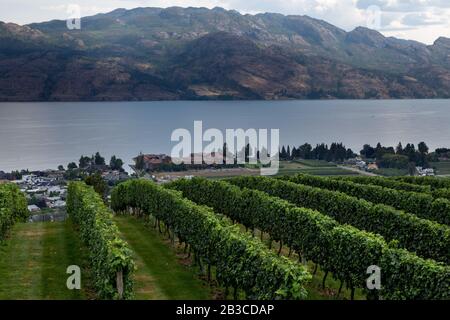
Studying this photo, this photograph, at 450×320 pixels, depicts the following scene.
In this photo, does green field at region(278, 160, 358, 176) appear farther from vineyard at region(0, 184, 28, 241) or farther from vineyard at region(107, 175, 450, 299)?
vineyard at region(0, 184, 28, 241)

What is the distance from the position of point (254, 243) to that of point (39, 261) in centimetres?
1344

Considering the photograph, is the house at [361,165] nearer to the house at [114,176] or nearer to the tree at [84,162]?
the house at [114,176]

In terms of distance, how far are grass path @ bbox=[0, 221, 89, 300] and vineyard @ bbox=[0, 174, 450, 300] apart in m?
0.24

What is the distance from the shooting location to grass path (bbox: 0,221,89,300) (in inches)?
991

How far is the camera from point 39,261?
31172 millimetres

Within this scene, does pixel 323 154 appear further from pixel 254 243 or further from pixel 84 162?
pixel 254 243

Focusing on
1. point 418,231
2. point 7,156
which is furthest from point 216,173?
point 418,231

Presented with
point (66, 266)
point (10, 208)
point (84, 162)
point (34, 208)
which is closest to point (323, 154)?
point (84, 162)

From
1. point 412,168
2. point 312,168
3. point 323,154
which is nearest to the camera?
point 412,168

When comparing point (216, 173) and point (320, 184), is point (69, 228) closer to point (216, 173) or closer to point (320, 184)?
point (320, 184)

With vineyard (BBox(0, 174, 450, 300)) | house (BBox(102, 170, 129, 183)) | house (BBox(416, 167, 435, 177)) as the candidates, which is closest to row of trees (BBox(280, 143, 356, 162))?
house (BBox(416, 167, 435, 177))

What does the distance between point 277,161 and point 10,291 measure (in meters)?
132

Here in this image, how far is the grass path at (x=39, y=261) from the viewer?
2517 centimetres

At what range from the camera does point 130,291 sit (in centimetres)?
2230
